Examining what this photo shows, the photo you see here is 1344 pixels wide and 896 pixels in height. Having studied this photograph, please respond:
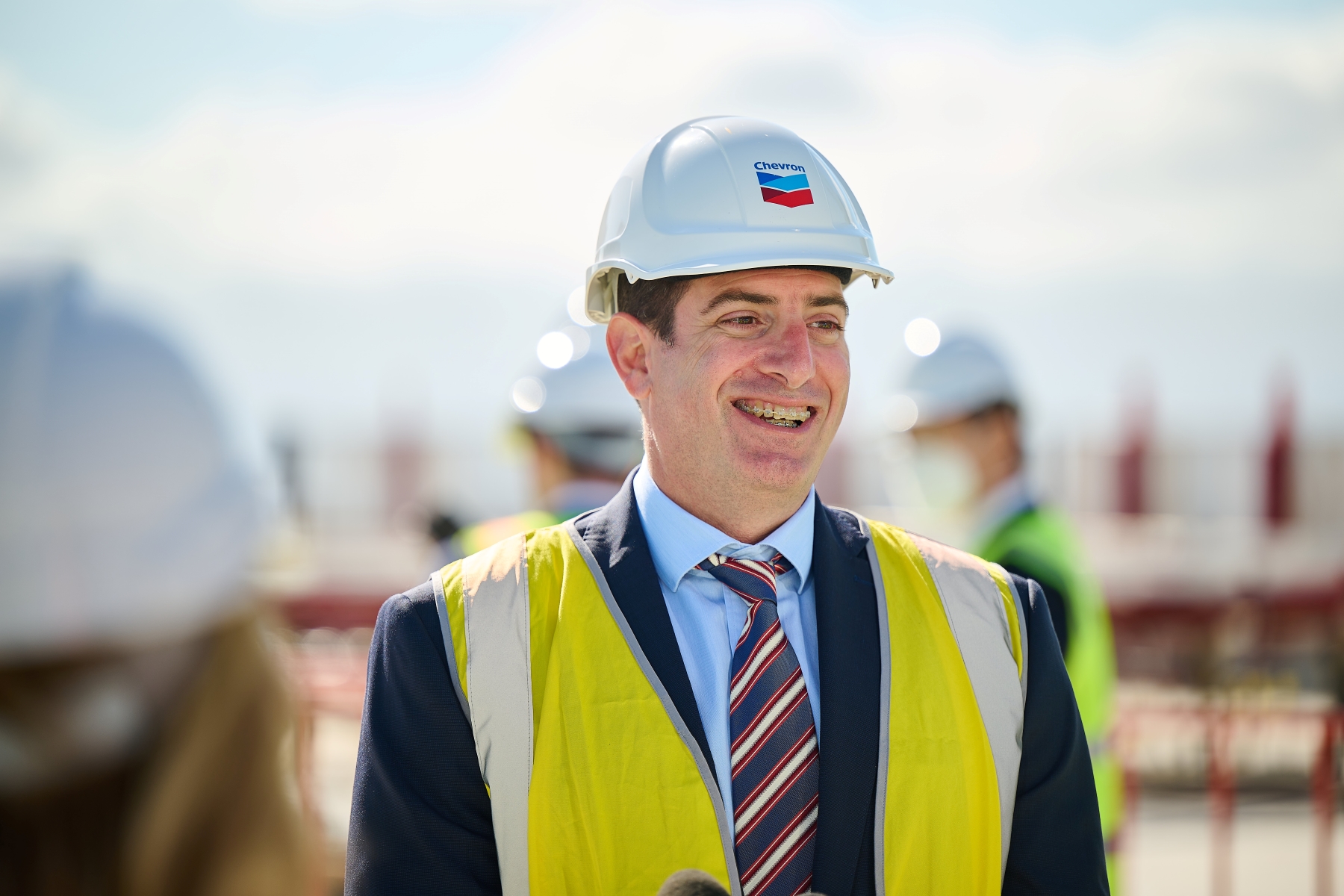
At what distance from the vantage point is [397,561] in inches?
797

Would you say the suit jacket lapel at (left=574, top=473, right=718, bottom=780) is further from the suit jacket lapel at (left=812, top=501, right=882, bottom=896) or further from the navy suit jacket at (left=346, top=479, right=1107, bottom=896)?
the suit jacket lapel at (left=812, top=501, right=882, bottom=896)

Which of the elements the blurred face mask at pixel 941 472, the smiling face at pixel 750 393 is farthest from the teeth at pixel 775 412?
the blurred face mask at pixel 941 472

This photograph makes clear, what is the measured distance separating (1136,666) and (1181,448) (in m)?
7.73

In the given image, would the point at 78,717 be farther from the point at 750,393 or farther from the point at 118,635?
the point at 750,393

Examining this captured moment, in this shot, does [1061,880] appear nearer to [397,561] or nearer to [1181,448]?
[397,561]

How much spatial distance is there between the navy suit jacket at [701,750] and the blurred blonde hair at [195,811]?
3.67ft

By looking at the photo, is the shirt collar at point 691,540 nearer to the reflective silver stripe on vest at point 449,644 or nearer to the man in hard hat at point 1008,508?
the reflective silver stripe on vest at point 449,644

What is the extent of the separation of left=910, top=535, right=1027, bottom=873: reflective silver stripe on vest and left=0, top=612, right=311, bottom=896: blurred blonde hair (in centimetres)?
166

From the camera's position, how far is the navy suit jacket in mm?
2301

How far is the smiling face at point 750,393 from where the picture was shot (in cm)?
275

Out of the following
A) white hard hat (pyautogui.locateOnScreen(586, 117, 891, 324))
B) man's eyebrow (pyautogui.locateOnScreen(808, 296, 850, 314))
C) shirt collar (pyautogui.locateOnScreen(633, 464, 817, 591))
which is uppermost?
white hard hat (pyautogui.locateOnScreen(586, 117, 891, 324))

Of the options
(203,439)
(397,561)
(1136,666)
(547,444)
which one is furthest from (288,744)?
(397,561)

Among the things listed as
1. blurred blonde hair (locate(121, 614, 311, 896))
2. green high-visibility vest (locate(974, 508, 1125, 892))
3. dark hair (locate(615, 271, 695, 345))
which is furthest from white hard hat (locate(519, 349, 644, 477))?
blurred blonde hair (locate(121, 614, 311, 896))

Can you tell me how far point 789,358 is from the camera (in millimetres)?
2736
